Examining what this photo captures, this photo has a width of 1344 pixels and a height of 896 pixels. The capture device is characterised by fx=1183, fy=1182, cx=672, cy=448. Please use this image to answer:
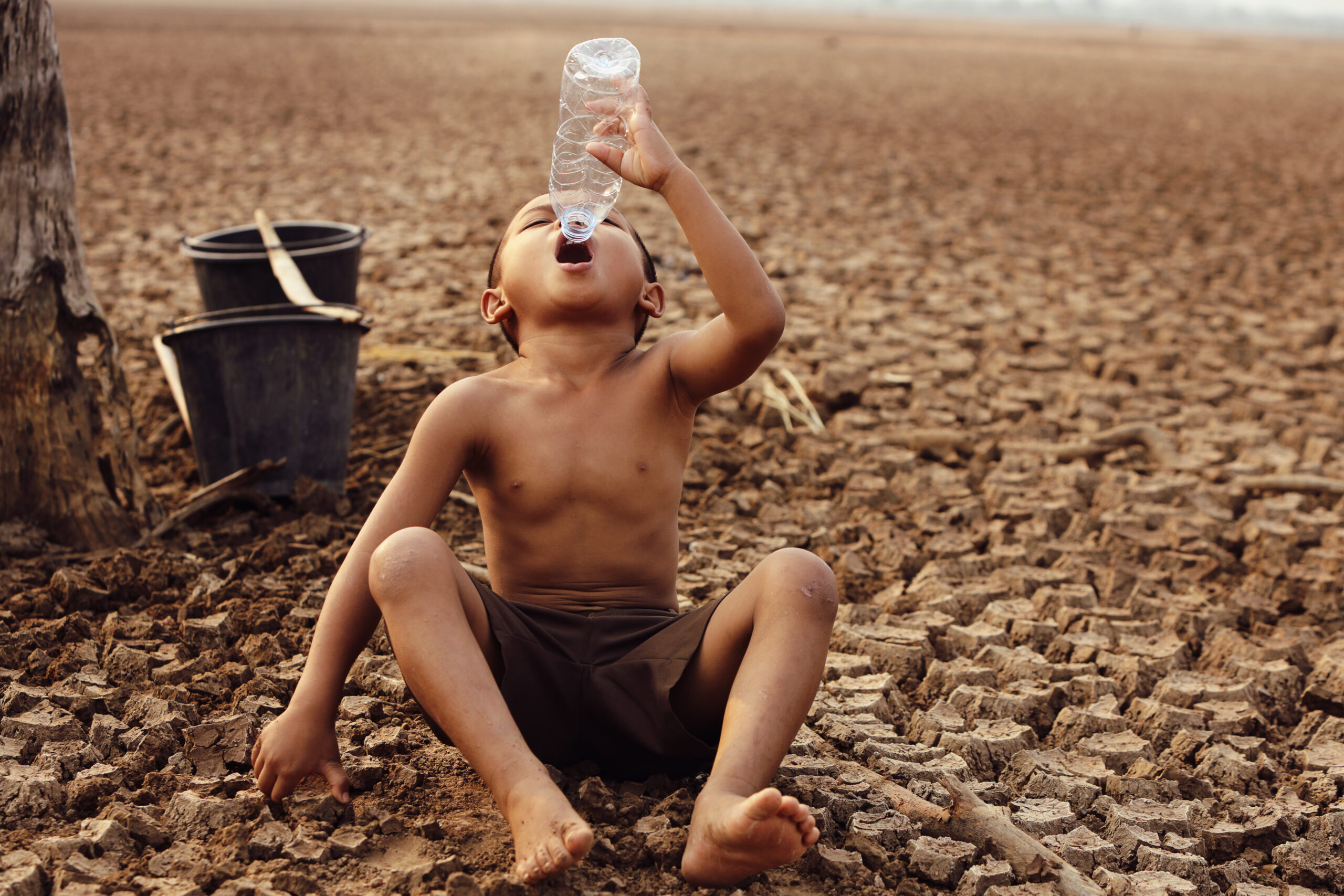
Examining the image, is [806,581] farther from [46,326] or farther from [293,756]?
[46,326]

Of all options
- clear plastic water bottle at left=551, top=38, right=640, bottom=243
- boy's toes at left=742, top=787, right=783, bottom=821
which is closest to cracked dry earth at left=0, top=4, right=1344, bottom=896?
boy's toes at left=742, top=787, right=783, bottom=821

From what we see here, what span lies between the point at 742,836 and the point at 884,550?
5.62ft

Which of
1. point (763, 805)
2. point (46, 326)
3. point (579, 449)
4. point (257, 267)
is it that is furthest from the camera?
point (257, 267)

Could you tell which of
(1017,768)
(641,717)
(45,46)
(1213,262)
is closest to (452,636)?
(641,717)

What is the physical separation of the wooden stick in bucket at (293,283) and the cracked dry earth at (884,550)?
50 centimetres

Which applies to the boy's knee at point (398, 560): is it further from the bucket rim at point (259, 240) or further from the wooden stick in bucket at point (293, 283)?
the bucket rim at point (259, 240)

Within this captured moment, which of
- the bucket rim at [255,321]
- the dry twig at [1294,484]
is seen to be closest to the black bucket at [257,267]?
the bucket rim at [255,321]

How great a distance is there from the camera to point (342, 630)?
186 centimetres

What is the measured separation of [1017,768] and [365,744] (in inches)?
47.0

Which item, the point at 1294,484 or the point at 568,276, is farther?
the point at 1294,484

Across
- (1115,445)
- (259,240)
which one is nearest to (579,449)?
(1115,445)

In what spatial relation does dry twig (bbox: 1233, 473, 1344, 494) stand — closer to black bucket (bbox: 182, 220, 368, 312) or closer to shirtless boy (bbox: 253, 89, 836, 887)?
shirtless boy (bbox: 253, 89, 836, 887)

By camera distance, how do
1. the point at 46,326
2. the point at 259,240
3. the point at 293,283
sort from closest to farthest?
the point at 46,326 < the point at 293,283 < the point at 259,240

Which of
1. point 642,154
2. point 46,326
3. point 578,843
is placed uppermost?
point 642,154
